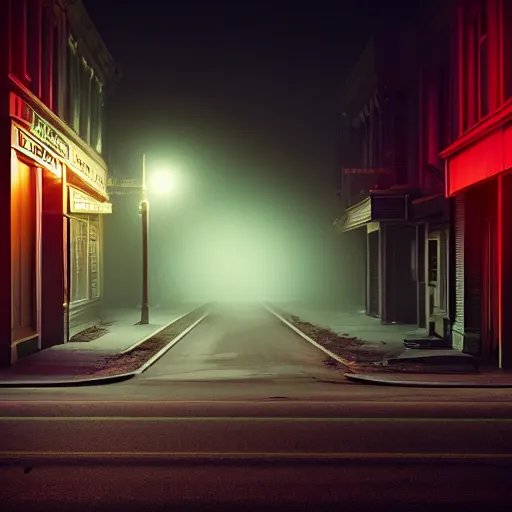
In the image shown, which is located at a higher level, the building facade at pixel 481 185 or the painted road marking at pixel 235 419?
the building facade at pixel 481 185

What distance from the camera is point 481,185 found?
18.6 meters

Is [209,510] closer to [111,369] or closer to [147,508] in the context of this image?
[147,508]

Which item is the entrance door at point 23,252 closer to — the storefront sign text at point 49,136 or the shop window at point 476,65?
the storefront sign text at point 49,136

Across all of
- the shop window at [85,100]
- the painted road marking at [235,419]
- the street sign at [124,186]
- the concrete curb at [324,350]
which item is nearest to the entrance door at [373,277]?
the concrete curb at [324,350]

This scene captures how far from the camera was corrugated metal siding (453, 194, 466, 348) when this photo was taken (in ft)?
63.1

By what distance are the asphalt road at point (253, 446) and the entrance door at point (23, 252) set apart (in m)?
4.53

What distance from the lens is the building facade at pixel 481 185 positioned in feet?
54.0

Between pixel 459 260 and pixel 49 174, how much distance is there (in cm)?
1023

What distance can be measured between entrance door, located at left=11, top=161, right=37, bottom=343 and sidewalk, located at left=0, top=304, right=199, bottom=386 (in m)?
0.83

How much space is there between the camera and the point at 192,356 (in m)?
19.1

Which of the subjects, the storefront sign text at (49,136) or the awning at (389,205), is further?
the awning at (389,205)

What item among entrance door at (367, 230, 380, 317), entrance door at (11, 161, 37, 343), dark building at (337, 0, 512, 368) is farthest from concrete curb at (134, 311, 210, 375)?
entrance door at (367, 230, 380, 317)

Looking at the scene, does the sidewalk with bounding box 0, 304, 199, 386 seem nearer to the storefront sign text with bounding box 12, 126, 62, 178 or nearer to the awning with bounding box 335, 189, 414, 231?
the storefront sign text with bounding box 12, 126, 62, 178

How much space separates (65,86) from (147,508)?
1888 cm
